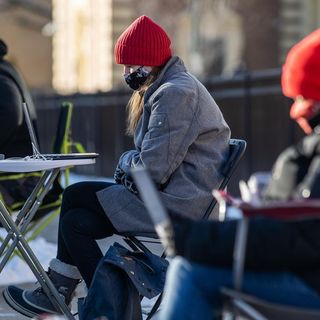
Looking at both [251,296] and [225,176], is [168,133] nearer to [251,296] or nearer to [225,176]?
[225,176]

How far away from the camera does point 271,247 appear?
3.56 metres

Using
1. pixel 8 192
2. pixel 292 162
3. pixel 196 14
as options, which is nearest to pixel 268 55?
pixel 196 14

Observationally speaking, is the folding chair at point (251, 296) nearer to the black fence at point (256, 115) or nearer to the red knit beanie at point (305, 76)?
the red knit beanie at point (305, 76)

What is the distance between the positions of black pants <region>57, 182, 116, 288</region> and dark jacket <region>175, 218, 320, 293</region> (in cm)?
176

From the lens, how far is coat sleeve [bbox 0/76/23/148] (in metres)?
7.12

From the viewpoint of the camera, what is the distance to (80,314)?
16.5ft

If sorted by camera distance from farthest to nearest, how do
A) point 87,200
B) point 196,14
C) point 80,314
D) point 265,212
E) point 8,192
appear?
1. point 196,14
2. point 8,192
3. point 87,200
4. point 80,314
5. point 265,212

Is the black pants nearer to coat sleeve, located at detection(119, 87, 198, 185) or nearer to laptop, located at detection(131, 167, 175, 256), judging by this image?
coat sleeve, located at detection(119, 87, 198, 185)

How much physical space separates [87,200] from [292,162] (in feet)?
5.98

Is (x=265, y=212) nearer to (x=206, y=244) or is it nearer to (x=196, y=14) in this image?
(x=206, y=244)

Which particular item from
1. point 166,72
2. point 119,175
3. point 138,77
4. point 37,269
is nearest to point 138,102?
point 138,77

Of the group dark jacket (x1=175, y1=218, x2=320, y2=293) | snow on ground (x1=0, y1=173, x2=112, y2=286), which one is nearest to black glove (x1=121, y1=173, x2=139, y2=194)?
dark jacket (x1=175, y1=218, x2=320, y2=293)

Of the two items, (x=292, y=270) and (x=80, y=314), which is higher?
(x=292, y=270)

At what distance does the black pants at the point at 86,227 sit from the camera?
5.37m
